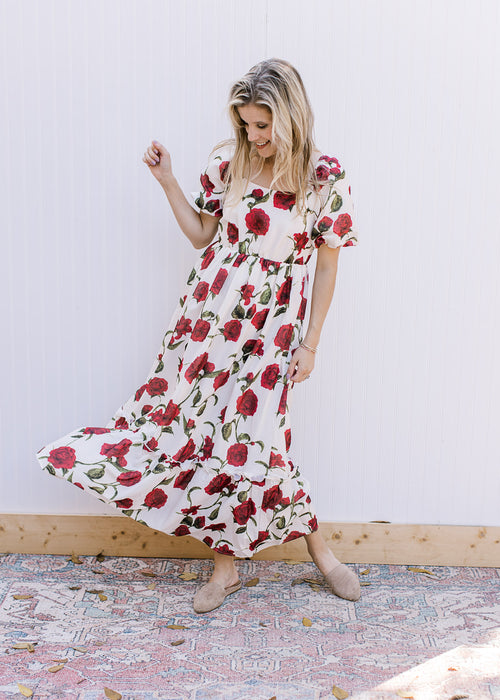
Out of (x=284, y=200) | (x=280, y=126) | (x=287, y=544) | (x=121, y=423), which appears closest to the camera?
(x=280, y=126)

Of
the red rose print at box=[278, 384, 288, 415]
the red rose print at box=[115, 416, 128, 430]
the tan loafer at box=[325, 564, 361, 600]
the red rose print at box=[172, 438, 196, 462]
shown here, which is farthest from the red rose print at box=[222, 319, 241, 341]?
the tan loafer at box=[325, 564, 361, 600]

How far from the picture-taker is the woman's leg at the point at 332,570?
7.89ft

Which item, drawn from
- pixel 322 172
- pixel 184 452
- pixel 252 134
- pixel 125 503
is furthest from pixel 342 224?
pixel 125 503

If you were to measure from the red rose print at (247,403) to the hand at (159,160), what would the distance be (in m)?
0.70

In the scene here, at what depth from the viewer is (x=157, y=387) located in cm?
238

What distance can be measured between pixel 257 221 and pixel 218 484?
805mm

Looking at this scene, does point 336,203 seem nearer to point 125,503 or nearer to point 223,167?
point 223,167

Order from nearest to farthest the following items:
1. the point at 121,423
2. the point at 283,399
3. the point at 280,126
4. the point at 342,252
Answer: the point at 280,126
the point at 283,399
the point at 121,423
the point at 342,252

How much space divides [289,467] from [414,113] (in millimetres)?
1238

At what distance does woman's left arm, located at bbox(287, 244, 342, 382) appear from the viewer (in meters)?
2.24

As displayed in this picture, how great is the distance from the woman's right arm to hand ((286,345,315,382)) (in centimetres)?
47

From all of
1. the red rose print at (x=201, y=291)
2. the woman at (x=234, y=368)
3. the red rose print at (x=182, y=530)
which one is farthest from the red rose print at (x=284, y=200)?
the red rose print at (x=182, y=530)

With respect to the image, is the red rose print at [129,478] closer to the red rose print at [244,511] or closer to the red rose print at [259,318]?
A: the red rose print at [244,511]

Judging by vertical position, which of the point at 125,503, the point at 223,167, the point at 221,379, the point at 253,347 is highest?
the point at 223,167
